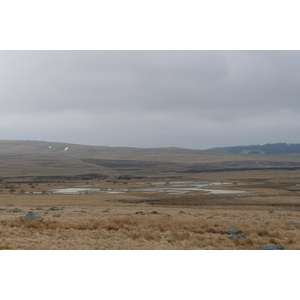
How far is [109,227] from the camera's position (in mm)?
18547

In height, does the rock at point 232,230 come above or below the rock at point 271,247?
below

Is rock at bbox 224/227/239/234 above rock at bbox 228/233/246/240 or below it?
below

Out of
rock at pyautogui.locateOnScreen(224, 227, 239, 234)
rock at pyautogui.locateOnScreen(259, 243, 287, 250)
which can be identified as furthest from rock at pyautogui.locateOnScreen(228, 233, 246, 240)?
rock at pyautogui.locateOnScreen(259, 243, 287, 250)

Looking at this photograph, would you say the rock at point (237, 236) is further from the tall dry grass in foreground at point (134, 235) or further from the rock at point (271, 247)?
the rock at point (271, 247)

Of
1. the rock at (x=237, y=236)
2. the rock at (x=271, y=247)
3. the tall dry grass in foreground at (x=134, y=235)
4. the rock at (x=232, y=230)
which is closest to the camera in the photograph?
the rock at (x=271, y=247)

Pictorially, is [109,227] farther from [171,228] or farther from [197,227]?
[197,227]

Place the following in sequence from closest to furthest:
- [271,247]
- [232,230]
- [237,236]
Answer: [271,247], [237,236], [232,230]

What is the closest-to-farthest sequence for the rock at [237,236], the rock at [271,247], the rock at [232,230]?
the rock at [271,247] → the rock at [237,236] → the rock at [232,230]

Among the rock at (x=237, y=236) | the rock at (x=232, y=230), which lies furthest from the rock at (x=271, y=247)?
the rock at (x=232, y=230)

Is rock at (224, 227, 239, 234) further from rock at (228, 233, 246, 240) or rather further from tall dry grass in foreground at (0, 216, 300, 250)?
rock at (228, 233, 246, 240)

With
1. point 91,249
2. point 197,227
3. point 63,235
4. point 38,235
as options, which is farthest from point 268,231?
point 38,235

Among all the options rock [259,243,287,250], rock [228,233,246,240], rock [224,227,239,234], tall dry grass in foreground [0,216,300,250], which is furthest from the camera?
rock [224,227,239,234]

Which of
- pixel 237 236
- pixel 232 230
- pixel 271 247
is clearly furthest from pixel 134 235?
pixel 271 247

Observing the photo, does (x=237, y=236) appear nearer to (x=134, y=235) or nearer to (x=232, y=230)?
(x=232, y=230)
